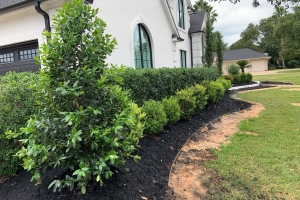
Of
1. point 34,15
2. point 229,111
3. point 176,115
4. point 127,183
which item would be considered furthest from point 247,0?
point 127,183

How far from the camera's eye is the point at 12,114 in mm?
3326

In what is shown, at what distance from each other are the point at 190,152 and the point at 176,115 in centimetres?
140

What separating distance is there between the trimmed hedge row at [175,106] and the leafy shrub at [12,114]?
258 cm

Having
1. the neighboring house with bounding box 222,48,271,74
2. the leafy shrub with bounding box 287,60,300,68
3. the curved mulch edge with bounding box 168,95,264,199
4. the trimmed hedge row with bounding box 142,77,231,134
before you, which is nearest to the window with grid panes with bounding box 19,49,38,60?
the trimmed hedge row with bounding box 142,77,231,134

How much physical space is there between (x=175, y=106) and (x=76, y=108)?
154 inches

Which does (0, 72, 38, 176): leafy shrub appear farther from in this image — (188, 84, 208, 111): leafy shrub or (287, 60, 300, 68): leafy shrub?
(287, 60, 300, 68): leafy shrub

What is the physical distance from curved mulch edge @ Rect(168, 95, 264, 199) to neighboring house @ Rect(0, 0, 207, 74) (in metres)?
4.12

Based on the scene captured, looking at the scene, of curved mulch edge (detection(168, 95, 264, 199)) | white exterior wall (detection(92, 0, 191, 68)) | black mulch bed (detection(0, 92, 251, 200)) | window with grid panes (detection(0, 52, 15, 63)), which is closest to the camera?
black mulch bed (detection(0, 92, 251, 200))

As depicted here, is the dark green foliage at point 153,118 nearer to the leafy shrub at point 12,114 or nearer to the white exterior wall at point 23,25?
the leafy shrub at point 12,114

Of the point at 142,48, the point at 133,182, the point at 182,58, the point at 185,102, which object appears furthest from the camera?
the point at 182,58

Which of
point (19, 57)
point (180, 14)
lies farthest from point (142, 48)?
point (180, 14)

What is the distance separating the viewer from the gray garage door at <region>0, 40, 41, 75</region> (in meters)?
7.57

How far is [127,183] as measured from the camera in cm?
317

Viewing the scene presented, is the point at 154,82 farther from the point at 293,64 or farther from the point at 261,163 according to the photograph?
the point at 293,64
